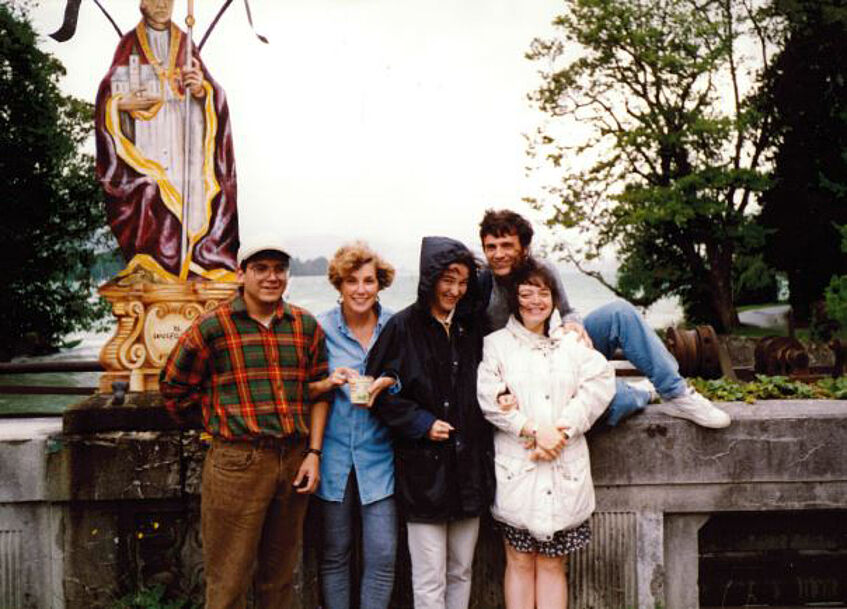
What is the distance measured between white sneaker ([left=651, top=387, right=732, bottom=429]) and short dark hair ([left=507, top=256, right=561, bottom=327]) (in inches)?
33.4

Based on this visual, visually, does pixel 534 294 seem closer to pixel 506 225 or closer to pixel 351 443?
pixel 506 225

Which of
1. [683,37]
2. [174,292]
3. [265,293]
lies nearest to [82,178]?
[683,37]

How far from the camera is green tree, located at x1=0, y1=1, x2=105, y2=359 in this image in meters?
23.5

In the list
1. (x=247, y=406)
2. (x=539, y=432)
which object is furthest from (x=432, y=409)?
(x=247, y=406)

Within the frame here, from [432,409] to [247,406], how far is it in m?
0.78

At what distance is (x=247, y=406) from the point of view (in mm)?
3359

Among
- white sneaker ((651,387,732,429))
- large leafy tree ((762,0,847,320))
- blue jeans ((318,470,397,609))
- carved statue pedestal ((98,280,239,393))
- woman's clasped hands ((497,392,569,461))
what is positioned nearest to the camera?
woman's clasped hands ((497,392,569,461))

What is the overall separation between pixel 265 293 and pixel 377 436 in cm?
81

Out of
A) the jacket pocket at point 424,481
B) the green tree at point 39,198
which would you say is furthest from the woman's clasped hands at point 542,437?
the green tree at point 39,198

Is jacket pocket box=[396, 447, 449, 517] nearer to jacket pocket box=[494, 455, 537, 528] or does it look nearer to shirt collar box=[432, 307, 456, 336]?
jacket pocket box=[494, 455, 537, 528]

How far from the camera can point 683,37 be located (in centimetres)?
2369

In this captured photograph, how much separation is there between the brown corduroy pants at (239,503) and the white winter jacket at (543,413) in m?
0.87

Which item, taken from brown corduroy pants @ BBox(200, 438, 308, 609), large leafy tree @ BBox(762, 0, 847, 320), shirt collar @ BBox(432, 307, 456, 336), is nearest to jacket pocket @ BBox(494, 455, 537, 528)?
shirt collar @ BBox(432, 307, 456, 336)

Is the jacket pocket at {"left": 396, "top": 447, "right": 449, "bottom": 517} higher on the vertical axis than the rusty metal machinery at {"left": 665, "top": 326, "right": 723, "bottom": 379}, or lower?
lower
